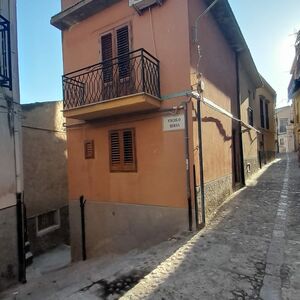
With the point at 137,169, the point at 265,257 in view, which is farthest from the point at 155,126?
the point at 265,257

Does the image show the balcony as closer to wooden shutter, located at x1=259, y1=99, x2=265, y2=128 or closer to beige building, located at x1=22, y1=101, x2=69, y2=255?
beige building, located at x1=22, y1=101, x2=69, y2=255

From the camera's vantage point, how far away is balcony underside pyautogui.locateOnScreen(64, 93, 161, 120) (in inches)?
249

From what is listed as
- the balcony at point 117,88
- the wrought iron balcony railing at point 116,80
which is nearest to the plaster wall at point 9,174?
the balcony at point 117,88

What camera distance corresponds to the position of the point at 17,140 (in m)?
6.00

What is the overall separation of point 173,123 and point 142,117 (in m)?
0.94

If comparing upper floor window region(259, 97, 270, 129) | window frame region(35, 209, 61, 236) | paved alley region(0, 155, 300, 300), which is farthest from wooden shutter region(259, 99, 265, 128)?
window frame region(35, 209, 61, 236)

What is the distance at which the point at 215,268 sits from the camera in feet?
14.2

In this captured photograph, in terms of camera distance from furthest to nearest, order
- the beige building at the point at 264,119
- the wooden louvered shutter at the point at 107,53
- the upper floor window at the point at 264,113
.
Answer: the upper floor window at the point at 264,113 → the beige building at the point at 264,119 → the wooden louvered shutter at the point at 107,53

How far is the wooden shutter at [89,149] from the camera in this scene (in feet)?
27.2

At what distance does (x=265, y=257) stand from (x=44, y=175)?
9707 mm

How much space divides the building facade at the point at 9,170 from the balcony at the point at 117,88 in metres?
1.87

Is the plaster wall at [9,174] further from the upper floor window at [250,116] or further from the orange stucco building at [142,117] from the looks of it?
the upper floor window at [250,116]

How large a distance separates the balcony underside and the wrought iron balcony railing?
0.23 metres

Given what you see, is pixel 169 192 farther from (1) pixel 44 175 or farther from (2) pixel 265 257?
(1) pixel 44 175
